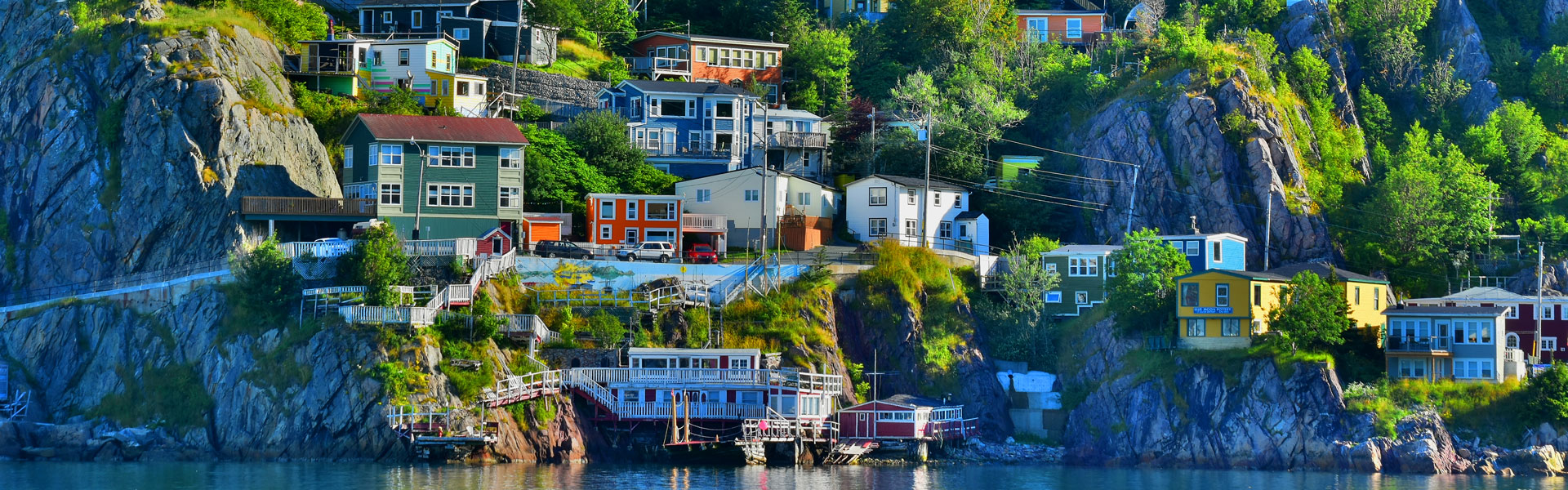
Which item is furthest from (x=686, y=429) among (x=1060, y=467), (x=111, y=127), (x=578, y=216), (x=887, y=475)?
(x=111, y=127)

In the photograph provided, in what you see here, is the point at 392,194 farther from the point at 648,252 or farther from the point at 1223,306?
the point at 1223,306

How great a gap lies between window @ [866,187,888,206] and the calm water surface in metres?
21.4

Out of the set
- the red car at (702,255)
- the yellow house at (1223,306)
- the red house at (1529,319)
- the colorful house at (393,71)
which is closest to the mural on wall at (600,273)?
the red car at (702,255)

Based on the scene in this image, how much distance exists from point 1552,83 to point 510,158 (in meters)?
61.6

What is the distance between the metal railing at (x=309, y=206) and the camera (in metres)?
89.1

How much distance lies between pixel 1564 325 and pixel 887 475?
35.9 meters

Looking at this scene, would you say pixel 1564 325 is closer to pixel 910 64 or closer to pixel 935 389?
pixel 935 389

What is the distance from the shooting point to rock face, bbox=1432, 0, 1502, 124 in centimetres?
11362

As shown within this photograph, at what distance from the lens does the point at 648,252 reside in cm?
9131

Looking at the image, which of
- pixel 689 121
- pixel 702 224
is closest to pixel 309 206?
pixel 702 224

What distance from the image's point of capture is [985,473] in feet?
262

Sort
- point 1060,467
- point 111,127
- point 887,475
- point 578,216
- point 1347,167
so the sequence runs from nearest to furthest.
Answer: point 887,475
point 1060,467
point 111,127
point 578,216
point 1347,167

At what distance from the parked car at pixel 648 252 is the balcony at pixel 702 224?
2.17 m

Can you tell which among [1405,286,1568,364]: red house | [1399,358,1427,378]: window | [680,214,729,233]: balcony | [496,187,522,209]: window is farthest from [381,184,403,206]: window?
[1405,286,1568,364]: red house
